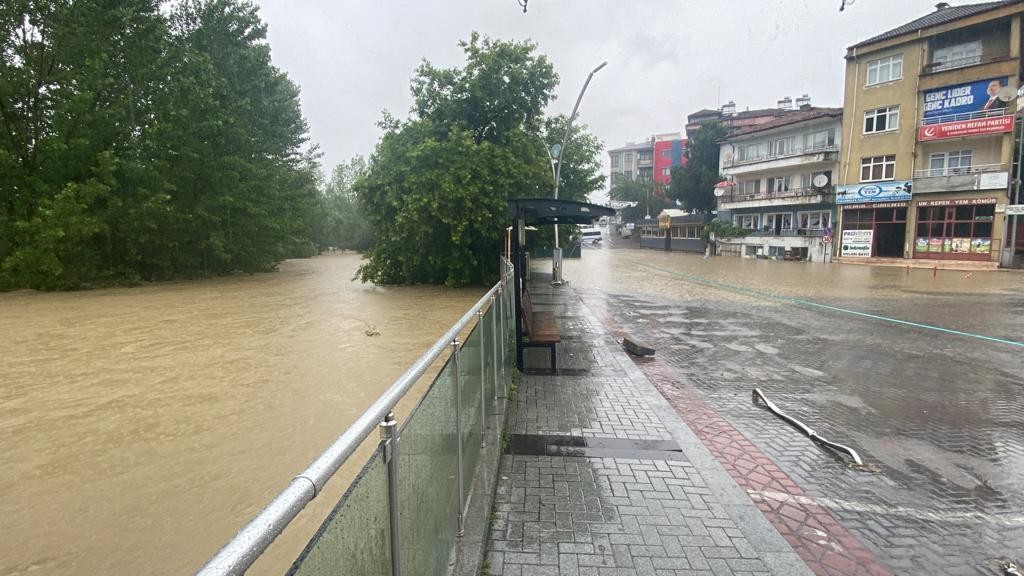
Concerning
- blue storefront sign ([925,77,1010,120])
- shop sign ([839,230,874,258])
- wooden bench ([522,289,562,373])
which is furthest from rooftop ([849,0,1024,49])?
wooden bench ([522,289,562,373])

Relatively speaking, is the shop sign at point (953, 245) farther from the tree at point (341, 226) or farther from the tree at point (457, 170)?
the tree at point (341, 226)

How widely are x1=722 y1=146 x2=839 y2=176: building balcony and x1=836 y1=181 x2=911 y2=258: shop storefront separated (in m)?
3.09

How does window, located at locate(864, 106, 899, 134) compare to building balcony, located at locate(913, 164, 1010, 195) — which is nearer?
building balcony, located at locate(913, 164, 1010, 195)

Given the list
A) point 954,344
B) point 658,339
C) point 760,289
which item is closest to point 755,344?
point 658,339

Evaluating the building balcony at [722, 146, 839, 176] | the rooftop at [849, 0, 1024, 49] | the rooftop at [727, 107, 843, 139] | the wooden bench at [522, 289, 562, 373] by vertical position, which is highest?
the rooftop at [849, 0, 1024, 49]

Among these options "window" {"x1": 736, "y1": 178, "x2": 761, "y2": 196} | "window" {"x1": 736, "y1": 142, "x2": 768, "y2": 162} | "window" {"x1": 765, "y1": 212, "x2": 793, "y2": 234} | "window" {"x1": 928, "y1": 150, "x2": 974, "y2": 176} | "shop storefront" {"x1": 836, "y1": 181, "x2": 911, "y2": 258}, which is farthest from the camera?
"window" {"x1": 736, "y1": 178, "x2": 761, "y2": 196}

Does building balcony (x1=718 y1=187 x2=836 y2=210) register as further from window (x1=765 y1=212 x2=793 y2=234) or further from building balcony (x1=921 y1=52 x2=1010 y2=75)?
building balcony (x1=921 y1=52 x2=1010 y2=75)

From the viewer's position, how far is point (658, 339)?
1141 centimetres

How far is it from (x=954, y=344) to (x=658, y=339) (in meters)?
5.57

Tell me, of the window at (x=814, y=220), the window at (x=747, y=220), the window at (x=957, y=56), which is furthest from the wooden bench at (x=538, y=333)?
the window at (x=747, y=220)

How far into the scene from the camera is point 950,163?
1389 inches

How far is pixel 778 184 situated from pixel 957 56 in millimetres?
14797

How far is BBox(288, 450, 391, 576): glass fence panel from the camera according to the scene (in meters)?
1.33

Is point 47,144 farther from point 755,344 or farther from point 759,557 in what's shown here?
point 759,557
